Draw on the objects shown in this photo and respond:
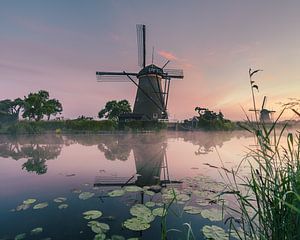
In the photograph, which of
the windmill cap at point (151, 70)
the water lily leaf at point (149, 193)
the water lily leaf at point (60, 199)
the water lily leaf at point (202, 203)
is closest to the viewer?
the water lily leaf at point (202, 203)

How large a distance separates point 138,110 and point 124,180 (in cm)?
2207

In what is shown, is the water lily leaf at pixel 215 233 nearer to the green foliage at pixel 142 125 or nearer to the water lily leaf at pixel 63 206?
the water lily leaf at pixel 63 206

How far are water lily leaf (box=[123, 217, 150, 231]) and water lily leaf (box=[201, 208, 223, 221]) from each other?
107cm

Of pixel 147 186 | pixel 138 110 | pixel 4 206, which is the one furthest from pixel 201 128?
pixel 4 206

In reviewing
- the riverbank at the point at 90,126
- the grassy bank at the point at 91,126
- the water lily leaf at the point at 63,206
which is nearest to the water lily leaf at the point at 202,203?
the water lily leaf at the point at 63,206

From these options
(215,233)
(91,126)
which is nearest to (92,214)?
(215,233)

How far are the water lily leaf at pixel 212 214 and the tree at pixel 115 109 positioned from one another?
40.4 meters

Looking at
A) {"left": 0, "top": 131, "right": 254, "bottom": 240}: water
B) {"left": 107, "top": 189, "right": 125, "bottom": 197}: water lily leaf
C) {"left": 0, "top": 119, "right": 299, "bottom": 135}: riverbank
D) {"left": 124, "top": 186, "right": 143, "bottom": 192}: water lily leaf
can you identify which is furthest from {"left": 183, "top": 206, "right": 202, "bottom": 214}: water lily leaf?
{"left": 0, "top": 119, "right": 299, "bottom": 135}: riverbank

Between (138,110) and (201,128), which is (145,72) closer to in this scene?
(138,110)

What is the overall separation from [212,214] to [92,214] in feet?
6.96

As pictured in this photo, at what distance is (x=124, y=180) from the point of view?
6.80 meters

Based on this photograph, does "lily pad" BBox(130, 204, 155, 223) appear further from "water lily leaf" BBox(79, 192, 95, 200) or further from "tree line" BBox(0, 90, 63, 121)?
"tree line" BBox(0, 90, 63, 121)

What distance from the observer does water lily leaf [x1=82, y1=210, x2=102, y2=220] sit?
154 inches

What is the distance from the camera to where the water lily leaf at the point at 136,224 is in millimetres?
3488
